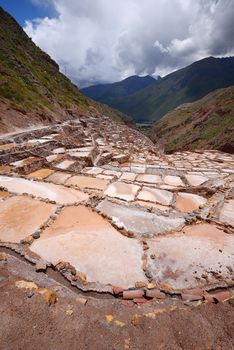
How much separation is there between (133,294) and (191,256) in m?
1.32

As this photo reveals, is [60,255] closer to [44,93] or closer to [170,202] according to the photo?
[170,202]

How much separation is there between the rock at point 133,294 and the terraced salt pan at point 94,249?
0.42ft

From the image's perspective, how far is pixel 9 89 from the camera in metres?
20.8

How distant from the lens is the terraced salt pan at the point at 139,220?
453cm

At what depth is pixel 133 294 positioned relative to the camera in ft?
10.1

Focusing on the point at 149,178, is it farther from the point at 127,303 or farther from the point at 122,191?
the point at 127,303

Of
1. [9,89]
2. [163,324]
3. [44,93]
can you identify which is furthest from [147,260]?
[44,93]

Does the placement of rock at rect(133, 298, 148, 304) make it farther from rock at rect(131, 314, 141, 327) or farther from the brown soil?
rock at rect(131, 314, 141, 327)

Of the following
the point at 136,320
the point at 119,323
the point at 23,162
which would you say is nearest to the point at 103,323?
the point at 119,323

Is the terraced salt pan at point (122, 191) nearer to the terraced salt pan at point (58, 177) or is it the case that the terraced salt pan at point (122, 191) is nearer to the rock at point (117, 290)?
the terraced salt pan at point (58, 177)

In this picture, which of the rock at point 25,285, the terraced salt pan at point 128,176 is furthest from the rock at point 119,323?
the terraced salt pan at point 128,176

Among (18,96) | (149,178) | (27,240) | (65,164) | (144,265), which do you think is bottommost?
(149,178)

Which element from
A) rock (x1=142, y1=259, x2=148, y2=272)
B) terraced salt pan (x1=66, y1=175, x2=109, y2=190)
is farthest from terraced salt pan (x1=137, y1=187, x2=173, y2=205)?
rock (x1=142, y1=259, x2=148, y2=272)

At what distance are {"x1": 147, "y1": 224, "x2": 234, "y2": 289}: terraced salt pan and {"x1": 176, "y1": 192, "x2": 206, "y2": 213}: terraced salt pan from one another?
1370 millimetres
